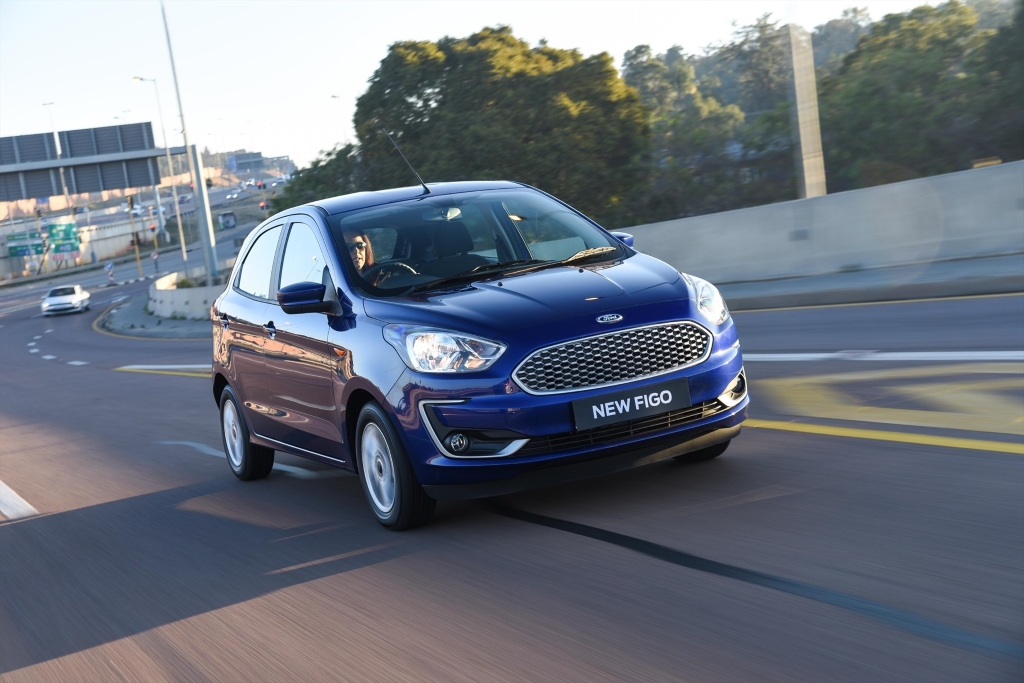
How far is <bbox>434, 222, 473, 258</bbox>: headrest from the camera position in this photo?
6.46 m

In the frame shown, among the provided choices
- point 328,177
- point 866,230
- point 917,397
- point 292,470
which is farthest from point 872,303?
point 328,177

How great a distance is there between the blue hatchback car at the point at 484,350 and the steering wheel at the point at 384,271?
12 millimetres

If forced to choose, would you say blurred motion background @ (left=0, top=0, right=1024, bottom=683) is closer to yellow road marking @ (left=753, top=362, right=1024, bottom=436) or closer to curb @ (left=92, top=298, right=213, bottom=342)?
yellow road marking @ (left=753, top=362, right=1024, bottom=436)

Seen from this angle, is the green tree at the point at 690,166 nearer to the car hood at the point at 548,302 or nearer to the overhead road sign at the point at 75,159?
the car hood at the point at 548,302

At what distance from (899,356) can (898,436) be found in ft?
9.04

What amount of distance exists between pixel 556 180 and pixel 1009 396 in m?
30.9

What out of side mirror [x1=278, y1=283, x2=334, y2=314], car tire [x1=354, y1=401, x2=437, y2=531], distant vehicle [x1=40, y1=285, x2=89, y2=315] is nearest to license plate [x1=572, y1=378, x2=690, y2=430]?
car tire [x1=354, y1=401, x2=437, y2=531]

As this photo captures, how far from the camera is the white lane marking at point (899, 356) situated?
846 centimetres

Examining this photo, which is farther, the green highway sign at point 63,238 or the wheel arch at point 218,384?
the green highway sign at point 63,238

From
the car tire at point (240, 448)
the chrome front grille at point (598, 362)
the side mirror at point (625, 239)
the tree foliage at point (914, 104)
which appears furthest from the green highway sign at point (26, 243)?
the chrome front grille at point (598, 362)

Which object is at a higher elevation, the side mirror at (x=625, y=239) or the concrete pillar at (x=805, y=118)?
the concrete pillar at (x=805, y=118)

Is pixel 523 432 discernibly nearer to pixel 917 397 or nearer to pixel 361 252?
pixel 361 252

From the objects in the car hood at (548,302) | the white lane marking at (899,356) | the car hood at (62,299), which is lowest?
the car hood at (62,299)

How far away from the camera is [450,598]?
4.80 meters
